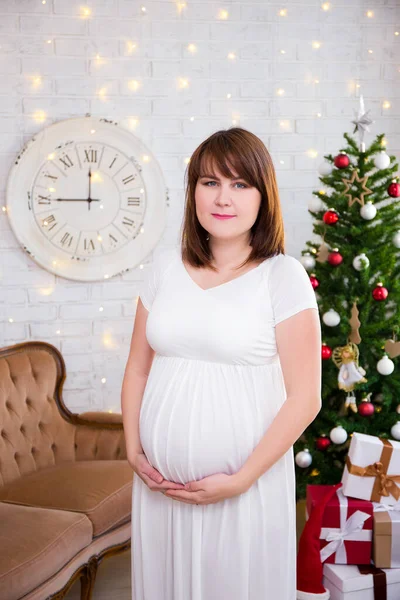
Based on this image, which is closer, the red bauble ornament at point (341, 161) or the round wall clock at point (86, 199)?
the red bauble ornament at point (341, 161)

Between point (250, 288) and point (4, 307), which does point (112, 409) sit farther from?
point (250, 288)

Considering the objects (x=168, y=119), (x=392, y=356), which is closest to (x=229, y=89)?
(x=168, y=119)

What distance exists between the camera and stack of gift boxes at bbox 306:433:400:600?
2615 mm

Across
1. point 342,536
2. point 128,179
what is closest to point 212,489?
point 342,536

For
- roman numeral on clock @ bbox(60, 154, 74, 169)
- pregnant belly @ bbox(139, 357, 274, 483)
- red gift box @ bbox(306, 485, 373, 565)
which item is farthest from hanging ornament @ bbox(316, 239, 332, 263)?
pregnant belly @ bbox(139, 357, 274, 483)

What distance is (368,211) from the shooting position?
3.00 meters

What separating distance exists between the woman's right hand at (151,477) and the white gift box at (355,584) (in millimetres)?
1253

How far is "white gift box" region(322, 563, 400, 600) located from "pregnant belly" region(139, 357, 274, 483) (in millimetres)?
1259

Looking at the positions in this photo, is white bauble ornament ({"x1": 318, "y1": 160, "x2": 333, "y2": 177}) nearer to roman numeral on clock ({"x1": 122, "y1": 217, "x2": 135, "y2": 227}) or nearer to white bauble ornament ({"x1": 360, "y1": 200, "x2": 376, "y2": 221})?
white bauble ornament ({"x1": 360, "y1": 200, "x2": 376, "y2": 221})

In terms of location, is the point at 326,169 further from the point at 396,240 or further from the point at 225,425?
the point at 225,425

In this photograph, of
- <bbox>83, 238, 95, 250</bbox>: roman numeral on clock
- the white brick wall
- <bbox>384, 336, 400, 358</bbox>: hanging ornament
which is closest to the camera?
<bbox>384, 336, 400, 358</bbox>: hanging ornament

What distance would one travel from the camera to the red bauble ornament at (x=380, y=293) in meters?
3.00

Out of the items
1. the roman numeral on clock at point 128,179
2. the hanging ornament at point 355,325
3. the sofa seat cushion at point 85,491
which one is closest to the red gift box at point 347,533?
the hanging ornament at point 355,325

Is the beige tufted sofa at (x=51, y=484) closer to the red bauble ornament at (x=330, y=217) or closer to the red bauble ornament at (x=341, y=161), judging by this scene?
the red bauble ornament at (x=330, y=217)
